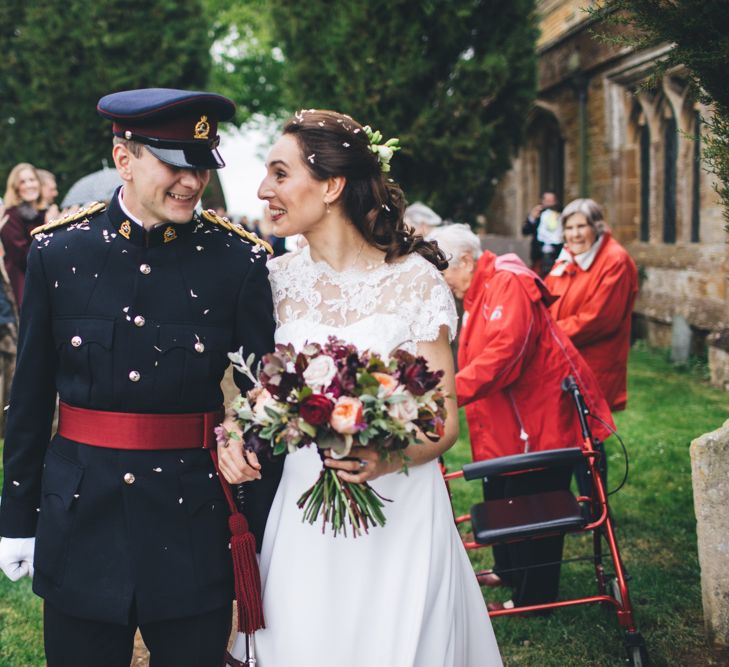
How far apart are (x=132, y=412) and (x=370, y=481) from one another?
771 mm

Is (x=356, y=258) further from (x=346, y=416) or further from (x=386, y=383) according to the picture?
(x=346, y=416)

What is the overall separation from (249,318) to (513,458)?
69.6 inches

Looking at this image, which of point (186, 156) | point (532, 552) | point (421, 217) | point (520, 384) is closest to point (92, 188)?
point (421, 217)

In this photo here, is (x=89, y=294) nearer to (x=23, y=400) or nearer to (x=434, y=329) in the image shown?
(x=23, y=400)

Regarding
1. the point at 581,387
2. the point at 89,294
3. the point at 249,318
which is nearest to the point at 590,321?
the point at 581,387

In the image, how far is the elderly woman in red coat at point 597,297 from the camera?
5.76 metres

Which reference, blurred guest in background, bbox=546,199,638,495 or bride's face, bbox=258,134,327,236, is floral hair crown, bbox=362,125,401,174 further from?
blurred guest in background, bbox=546,199,638,495

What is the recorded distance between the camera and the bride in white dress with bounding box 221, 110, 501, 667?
2.70 m

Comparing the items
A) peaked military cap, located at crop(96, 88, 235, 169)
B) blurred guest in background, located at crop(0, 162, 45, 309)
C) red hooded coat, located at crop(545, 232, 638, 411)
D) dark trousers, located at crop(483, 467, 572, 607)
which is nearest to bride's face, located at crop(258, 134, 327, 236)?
peaked military cap, located at crop(96, 88, 235, 169)

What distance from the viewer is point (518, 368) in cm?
457

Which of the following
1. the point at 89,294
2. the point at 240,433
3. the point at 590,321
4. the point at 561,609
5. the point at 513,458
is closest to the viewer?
the point at 240,433

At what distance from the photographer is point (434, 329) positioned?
2.78 metres

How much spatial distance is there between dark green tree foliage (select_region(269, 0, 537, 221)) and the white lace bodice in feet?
26.7

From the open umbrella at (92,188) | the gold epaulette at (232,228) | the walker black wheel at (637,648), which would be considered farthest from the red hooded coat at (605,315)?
the open umbrella at (92,188)
